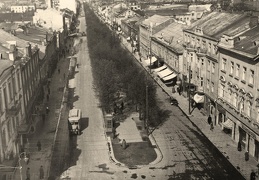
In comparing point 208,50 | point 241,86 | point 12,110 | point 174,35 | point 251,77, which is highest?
point 208,50

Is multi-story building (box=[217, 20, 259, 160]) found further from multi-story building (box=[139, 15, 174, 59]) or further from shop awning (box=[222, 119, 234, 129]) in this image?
multi-story building (box=[139, 15, 174, 59])

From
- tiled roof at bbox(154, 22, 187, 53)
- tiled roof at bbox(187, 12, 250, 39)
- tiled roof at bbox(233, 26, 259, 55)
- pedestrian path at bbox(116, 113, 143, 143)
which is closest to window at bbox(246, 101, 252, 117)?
tiled roof at bbox(233, 26, 259, 55)

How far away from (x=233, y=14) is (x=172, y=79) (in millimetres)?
18210

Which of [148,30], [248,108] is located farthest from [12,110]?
[148,30]

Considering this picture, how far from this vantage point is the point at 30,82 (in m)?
48.3

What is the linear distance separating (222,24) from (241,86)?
→ 14.4 metres

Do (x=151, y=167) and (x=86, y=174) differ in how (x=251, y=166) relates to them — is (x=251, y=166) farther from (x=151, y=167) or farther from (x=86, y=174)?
(x=86, y=174)

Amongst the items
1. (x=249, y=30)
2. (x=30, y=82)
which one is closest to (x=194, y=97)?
(x=249, y=30)

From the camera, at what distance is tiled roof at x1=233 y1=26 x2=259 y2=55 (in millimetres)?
37094

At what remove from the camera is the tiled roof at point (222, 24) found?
4602 centimetres

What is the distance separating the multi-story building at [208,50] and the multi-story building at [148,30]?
2455cm

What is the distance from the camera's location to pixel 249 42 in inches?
1549

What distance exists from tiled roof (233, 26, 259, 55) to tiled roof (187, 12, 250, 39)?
1495 mm

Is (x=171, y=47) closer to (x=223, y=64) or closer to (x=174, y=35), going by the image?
(x=174, y=35)
